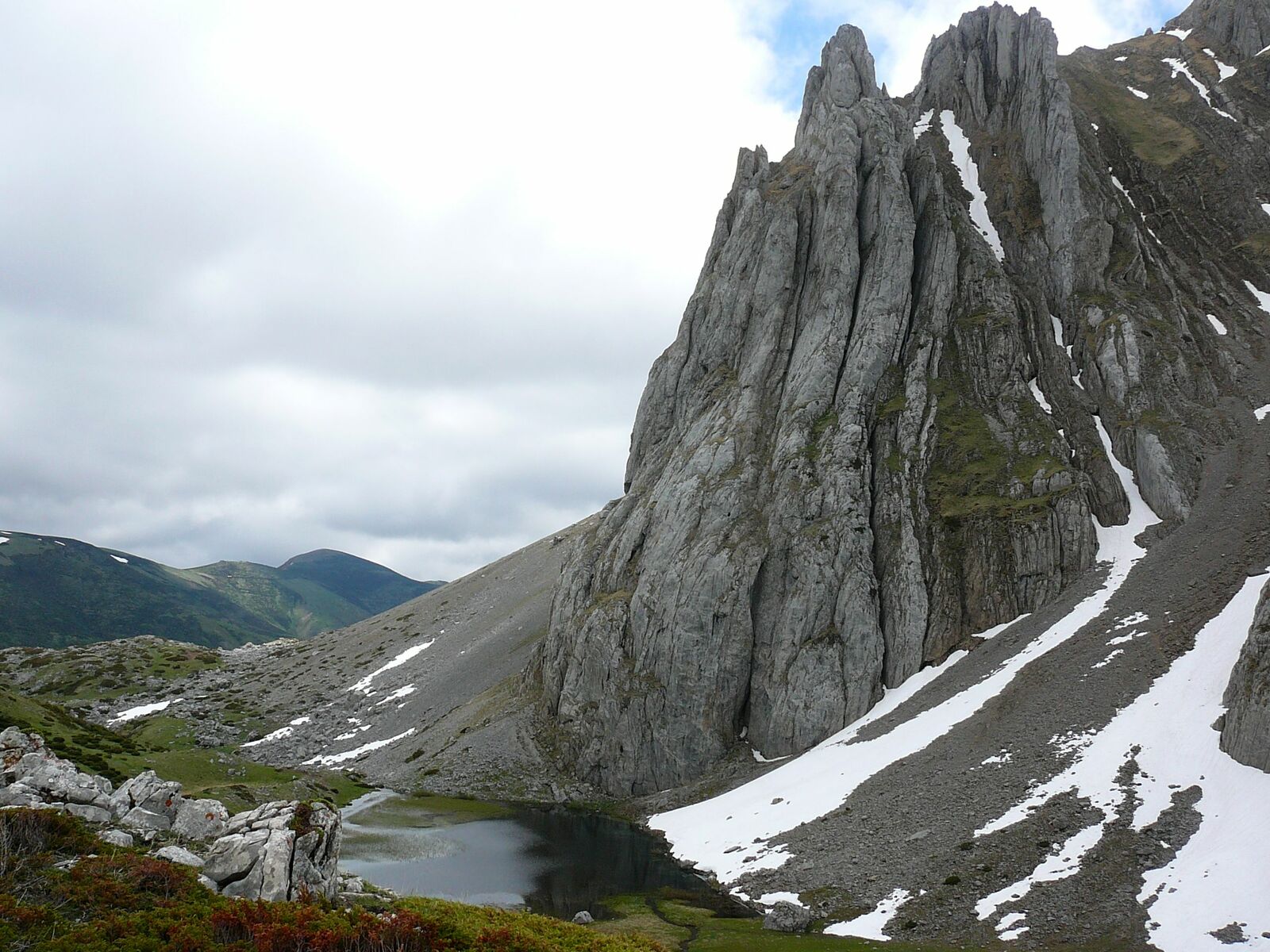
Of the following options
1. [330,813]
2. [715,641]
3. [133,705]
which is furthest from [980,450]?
[133,705]

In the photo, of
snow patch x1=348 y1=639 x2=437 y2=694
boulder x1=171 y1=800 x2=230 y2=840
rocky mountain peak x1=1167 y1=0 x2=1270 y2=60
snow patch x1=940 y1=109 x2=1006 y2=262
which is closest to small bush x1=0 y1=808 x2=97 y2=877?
boulder x1=171 y1=800 x2=230 y2=840

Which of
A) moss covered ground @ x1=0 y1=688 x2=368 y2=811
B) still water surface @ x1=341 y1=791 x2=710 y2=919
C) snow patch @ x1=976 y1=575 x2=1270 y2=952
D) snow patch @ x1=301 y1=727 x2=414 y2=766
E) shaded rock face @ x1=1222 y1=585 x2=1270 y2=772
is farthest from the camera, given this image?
snow patch @ x1=301 y1=727 x2=414 y2=766

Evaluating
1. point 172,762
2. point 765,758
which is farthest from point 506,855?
point 172,762

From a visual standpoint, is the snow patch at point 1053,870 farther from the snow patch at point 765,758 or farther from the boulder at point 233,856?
the boulder at point 233,856

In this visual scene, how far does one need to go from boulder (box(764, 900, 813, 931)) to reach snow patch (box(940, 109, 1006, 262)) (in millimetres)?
92957

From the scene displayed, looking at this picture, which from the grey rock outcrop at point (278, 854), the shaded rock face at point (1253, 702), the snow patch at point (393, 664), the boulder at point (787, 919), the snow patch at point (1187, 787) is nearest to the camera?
the grey rock outcrop at point (278, 854)

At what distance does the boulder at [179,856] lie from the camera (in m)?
23.9

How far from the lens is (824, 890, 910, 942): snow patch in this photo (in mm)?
36781

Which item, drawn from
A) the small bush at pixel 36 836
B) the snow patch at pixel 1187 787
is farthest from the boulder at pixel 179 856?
the snow patch at pixel 1187 787

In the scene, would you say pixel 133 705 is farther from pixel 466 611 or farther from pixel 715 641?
pixel 715 641

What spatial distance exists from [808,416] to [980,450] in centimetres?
1953

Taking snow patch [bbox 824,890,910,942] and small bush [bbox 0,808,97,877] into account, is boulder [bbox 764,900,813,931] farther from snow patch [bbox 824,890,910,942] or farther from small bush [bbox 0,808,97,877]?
small bush [bbox 0,808,97,877]

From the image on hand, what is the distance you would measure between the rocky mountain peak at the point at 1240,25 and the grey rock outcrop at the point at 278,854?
199m

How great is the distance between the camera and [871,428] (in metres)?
83.9
